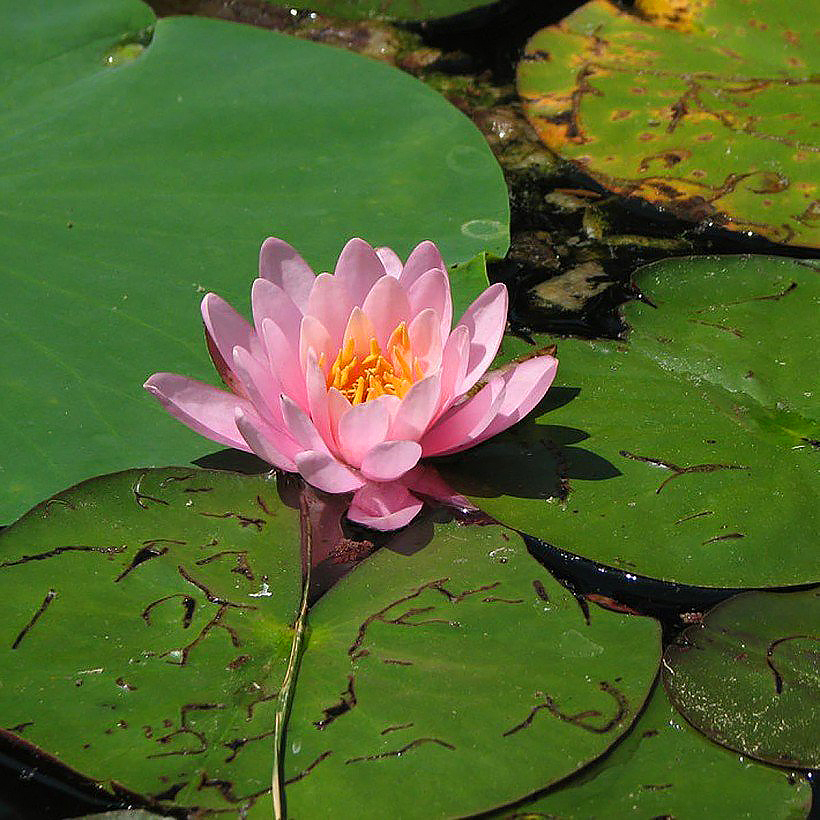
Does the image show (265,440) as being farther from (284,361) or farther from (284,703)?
(284,703)

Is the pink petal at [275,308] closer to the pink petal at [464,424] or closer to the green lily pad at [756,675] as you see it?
the pink petal at [464,424]

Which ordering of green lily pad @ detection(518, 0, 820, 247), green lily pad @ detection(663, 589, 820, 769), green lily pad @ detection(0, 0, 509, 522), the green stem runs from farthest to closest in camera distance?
1. green lily pad @ detection(518, 0, 820, 247)
2. green lily pad @ detection(0, 0, 509, 522)
3. green lily pad @ detection(663, 589, 820, 769)
4. the green stem

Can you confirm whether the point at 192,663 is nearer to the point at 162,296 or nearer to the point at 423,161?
the point at 162,296

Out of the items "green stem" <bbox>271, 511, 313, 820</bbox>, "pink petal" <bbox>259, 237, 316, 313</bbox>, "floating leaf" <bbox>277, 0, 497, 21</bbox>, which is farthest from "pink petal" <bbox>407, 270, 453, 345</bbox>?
"floating leaf" <bbox>277, 0, 497, 21</bbox>

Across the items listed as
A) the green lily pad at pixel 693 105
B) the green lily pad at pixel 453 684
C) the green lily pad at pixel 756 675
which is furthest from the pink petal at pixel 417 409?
the green lily pad at pixel 693 105

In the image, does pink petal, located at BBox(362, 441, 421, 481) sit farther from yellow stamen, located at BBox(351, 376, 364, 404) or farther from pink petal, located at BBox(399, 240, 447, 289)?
pink petal, located at BBox(399, 240, 447, 289)
